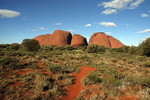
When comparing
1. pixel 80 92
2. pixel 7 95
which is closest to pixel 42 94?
pixel 7 95

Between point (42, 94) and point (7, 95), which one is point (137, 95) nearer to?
point (42, 94)

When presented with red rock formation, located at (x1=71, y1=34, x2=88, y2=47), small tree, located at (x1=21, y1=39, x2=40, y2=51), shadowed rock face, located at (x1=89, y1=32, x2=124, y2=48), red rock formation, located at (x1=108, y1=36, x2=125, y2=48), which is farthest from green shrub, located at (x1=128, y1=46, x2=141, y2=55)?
red rock formation, located at (x1=108, y1=36, x2=125, y2=48)

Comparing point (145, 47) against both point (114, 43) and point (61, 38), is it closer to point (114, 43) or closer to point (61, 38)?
point (114, 43)

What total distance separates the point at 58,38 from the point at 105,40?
3218 cm

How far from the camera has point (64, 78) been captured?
7.42 m

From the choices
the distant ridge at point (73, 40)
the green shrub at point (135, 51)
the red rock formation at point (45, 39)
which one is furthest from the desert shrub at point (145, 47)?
the red rock formation at point (45, 39)

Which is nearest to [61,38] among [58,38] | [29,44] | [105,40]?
[58,38]

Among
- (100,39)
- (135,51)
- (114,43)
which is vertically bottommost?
(135,51)

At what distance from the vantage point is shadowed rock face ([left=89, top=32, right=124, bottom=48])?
68.6 m

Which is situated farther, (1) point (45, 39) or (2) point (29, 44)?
(1) point (45, 39)

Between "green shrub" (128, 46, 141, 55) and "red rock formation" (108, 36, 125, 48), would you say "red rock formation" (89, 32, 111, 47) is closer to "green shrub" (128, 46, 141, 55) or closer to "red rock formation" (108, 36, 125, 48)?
"red rock formation" (108, 36, 125, 48)

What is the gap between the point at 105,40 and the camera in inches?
2805

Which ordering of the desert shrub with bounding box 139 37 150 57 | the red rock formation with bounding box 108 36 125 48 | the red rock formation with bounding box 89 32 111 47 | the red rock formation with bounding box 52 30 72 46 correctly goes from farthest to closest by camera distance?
the red rock formation with bounding box 89 32 111 47 → the red rock formation with bounding box 108 36 125 48 → the red rock formation with bounding box 52 30 72 46 → the desert shrub with bounding box 139 37 150 57

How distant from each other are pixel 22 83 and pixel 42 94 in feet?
6.13
